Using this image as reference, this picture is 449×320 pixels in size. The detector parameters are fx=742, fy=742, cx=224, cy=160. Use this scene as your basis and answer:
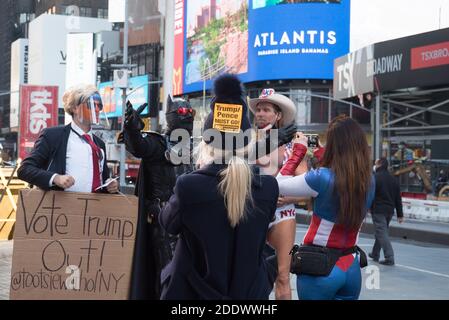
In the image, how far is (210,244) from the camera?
11.2 feet

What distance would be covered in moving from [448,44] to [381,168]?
8775 mm

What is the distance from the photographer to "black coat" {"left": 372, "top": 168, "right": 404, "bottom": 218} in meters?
12.9

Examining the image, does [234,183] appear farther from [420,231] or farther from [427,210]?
[427,210]

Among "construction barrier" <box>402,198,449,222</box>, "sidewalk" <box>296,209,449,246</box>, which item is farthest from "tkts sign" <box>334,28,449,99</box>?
"sidewalk" <box>296,209,449,246</box>

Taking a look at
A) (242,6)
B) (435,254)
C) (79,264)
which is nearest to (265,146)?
(79,264)

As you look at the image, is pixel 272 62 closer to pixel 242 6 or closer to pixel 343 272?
pixel 242 6

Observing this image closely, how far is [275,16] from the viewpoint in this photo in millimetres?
49562

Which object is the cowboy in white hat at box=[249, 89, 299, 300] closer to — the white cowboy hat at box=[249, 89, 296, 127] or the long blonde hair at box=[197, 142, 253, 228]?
the white cowboy hat at box=[249, 89, 296, 127]

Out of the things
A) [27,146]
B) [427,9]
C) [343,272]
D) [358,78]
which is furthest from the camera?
[427,9]

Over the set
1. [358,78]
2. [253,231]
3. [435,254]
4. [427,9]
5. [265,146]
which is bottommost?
[435,254]

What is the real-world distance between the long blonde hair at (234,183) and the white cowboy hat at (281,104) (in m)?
1.85

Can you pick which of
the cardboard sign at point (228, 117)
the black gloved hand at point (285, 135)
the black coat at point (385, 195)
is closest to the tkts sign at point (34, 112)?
the black coat at point (385, 195)

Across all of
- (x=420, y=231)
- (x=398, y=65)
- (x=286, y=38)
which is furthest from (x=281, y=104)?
(x=286, y=38)

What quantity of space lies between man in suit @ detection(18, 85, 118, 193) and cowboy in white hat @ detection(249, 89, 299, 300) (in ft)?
3.65
